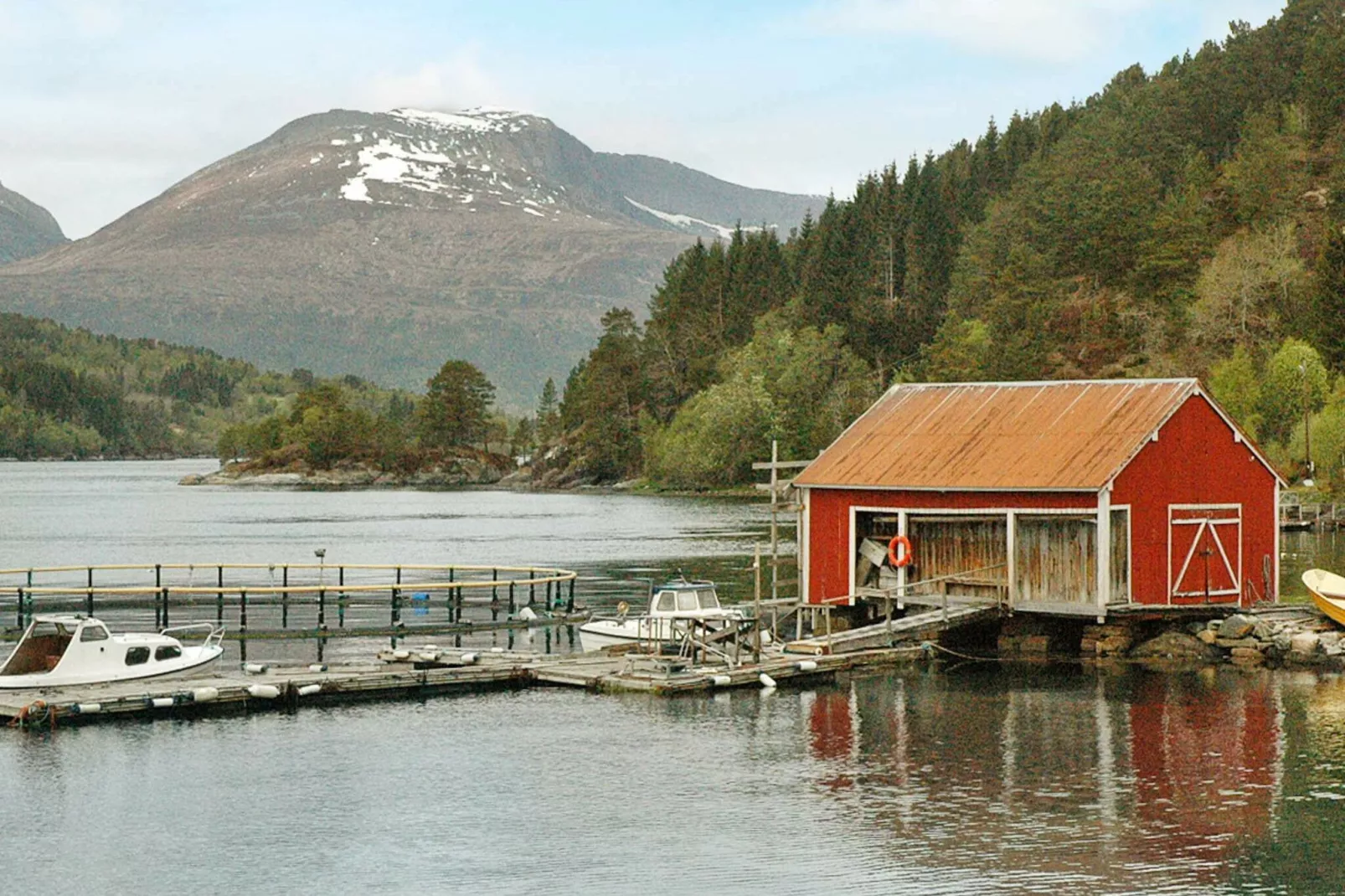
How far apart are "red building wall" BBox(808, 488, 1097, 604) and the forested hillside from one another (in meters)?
62.5

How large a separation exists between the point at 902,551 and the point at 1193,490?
777cm

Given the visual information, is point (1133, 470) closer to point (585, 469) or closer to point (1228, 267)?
point (1228, 267)

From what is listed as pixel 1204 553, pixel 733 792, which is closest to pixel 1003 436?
pixel 1204 553

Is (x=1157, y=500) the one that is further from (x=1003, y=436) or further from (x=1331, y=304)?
(x=1331, y=304)

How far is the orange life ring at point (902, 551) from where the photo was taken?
44562 millimetres

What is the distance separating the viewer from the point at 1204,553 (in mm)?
43844

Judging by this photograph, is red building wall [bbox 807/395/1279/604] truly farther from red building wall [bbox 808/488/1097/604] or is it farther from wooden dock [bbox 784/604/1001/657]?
wooden dock [bbox 784/604/1001/657]

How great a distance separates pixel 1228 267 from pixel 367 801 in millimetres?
100012

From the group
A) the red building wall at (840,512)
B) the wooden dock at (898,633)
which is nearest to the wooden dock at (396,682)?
the wooden dock at (898,633)

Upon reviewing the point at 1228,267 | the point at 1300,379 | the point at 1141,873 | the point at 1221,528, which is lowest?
the point at 1141,873

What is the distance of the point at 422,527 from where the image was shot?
123m

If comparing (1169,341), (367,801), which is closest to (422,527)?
(1169,341)

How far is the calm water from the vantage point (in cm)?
2433

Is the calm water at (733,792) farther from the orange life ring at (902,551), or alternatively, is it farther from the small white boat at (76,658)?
the orange life ring at (902,551)
